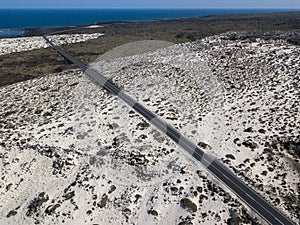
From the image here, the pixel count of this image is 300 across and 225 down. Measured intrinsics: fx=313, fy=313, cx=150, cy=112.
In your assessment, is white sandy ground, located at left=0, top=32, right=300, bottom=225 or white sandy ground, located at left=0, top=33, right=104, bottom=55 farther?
white sandy ground, located at left=0, top=33, right=104, bottom=55

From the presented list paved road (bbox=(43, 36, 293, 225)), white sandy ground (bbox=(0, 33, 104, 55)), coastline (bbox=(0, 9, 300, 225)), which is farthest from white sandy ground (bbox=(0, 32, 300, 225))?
white sandy ground (bbox=(0, 33, 104, 55))

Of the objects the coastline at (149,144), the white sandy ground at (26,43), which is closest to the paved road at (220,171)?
the coastline at (149,144)

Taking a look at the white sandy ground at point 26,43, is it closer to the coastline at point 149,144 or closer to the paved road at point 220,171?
the coastline at point 149,144

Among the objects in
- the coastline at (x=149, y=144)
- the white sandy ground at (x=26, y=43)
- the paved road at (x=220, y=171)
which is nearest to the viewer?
the paved road at (x=220, y=171)

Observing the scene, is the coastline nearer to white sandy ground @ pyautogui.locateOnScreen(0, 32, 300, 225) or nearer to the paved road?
white sandy ground @ pyautogui.locateOnScreen(0, 32, 300, 225)

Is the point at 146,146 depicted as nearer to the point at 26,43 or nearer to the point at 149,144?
the point at 149,144

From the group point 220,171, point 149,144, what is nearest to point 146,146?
point 149,144

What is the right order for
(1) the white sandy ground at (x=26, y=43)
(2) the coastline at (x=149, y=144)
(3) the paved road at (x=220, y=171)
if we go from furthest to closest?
(1) the white sandy ground at (x=26, y=43)
(2) the coastline at (x=149, y=144)
(3) the paved road at (x=220, y=171)

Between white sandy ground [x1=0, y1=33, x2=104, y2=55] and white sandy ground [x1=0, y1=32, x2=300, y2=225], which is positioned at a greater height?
white sandy ground [x1=0, y1=32, x2=300, y2=225]

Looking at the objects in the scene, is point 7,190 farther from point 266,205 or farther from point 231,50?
point 231,50
